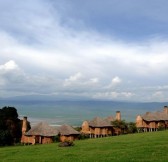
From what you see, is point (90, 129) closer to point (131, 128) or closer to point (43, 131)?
point (131, 128)

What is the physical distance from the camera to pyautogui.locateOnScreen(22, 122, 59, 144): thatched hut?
58406 mm

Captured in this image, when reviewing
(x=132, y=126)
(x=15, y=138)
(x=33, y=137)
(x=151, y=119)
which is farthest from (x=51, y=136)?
(x=151, y=119)

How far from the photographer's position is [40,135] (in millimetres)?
58219

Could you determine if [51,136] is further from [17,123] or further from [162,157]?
[162,157]

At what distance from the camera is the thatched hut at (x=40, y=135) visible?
2299 inches

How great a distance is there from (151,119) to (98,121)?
1327cm

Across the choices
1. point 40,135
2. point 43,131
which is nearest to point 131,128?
point 43,131

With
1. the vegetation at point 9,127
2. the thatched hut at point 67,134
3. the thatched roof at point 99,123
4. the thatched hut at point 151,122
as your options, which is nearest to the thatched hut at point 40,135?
the thatched hut at point 67,134

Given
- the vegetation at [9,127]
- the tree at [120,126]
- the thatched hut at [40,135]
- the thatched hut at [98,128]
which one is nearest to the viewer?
the vegetation at [9,127]

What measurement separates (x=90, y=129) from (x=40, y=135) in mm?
15157

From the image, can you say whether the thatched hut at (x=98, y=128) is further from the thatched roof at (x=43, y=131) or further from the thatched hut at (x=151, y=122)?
the thatched roof at (x=43, y=131)

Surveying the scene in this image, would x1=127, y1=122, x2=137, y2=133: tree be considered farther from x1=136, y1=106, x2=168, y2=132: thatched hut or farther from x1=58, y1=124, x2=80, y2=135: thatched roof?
x1=58, y1=124, x2=80, y2=135: thatched roof

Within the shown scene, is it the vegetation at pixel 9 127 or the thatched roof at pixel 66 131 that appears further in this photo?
the thatched roof at pixel 66 131

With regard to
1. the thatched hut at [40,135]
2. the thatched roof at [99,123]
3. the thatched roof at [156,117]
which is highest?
the thatched roof at [156,117]
